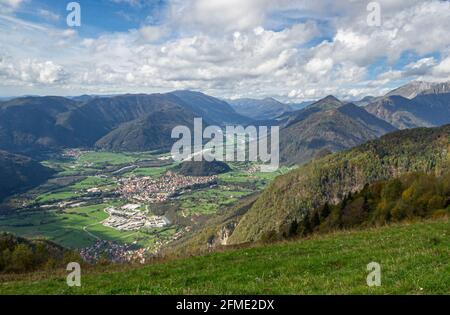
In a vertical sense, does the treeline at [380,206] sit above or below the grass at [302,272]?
below

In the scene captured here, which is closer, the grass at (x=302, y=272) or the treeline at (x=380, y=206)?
the grass at (x=302, y=272)

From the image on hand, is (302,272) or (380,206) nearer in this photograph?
(302,272)

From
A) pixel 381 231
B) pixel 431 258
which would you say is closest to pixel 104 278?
pixel 431 258

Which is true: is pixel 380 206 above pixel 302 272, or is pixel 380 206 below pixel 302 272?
below
